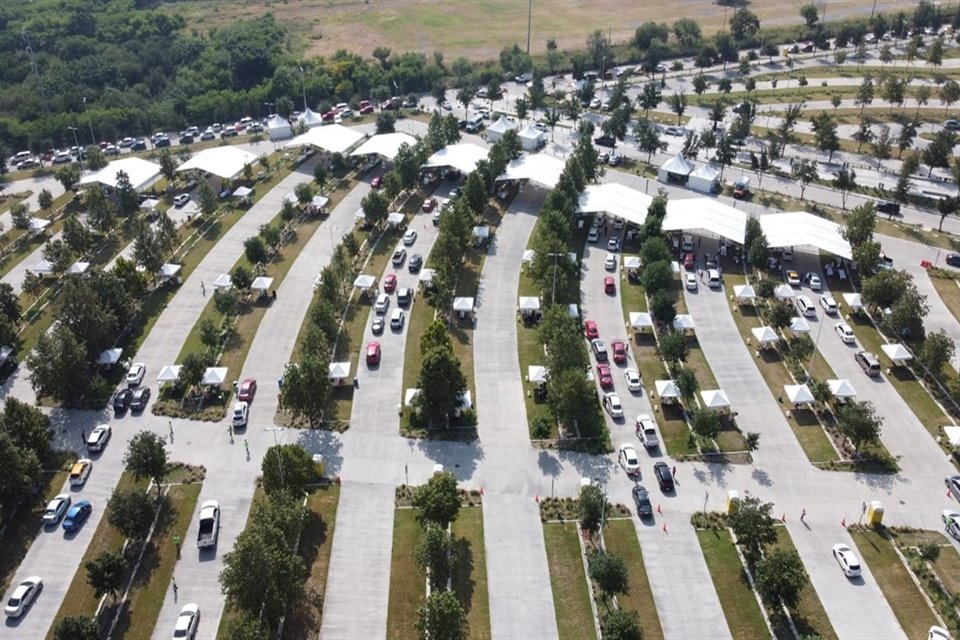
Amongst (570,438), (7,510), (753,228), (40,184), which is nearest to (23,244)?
(40,184)

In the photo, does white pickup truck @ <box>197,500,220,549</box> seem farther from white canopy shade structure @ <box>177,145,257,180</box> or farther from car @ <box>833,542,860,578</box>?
white canopy shade structure @ <box>177,145,257,180</box>

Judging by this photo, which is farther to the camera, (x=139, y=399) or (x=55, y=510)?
(x=139, y=399)

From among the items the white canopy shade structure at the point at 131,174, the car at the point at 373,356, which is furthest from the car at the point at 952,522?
the white canopy shade structure at the point at 131,174

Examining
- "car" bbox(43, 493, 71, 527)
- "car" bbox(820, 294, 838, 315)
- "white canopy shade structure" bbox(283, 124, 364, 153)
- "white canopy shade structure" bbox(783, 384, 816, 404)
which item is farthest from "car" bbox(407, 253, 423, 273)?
"car" bbox(820, 294, 838, 315)

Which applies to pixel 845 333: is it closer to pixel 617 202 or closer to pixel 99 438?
pixel 617 202

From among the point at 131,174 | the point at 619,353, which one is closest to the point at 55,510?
the point at 619,353

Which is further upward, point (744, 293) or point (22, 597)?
point (744, 293)

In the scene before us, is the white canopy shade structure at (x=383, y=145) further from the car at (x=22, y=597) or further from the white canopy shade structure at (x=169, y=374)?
the car at (x=22, y=597)
